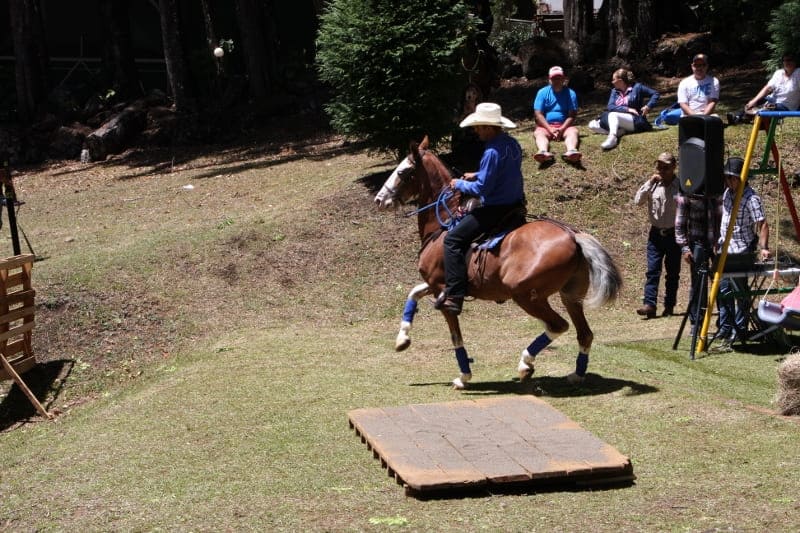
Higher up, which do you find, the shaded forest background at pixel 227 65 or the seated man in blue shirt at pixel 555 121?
the shaded forest background at pixel 227 65

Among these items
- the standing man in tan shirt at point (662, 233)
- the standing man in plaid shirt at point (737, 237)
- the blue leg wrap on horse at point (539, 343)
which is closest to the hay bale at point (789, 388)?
the blue leg wrap on horse at point (539, 343)

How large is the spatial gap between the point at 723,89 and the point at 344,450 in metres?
17.7

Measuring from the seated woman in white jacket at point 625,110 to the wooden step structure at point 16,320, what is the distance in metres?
10.1

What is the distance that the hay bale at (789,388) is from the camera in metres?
8.42

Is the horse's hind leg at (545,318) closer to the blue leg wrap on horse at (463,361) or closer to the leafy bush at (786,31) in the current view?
the blue leg wrap on horse at (463,361)

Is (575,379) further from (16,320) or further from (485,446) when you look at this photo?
(16,320)

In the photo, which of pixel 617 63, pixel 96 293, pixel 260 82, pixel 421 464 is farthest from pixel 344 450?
pixel 260 82

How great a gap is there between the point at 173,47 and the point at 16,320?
16204 millimetres

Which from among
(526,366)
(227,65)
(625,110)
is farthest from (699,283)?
(227,65)

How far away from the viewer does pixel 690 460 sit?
297 inches

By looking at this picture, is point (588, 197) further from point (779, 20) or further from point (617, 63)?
point (617, 63)

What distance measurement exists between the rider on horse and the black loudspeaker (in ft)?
7.49

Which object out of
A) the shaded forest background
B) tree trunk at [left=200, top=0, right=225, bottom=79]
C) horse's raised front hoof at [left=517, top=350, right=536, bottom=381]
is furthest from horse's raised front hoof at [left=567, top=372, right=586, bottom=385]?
tree trunk at [left=200, top=0, right=225, bottom=79]

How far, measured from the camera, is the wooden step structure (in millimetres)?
12336
